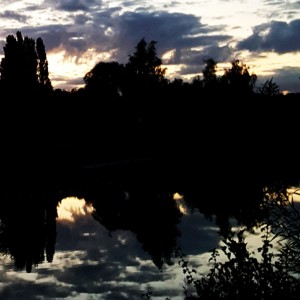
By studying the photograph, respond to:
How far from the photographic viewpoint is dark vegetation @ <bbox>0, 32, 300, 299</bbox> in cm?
2553

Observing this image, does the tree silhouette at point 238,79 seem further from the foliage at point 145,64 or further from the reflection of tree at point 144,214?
the reflection of tree at point 144,214

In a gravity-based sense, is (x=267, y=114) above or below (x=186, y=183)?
above

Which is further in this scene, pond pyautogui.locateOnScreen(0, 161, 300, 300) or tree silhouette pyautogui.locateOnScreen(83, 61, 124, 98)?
tree silhouette pyautogui.locateOnScreen(83, 61, 124, 98)

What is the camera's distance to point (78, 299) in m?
15.2

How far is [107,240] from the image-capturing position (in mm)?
25172

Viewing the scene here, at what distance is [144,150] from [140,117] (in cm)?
949

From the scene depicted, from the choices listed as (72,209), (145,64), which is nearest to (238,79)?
(145,64)

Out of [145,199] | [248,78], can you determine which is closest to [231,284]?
[145,199]

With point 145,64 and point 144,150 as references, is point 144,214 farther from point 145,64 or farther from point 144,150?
point 145,64

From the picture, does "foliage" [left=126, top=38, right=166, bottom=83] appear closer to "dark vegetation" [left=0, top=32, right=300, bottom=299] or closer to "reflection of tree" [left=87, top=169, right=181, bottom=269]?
"dark vegetation" [left=0, top=32, right=300, bottom=299]

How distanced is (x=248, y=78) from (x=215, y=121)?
19723 mm

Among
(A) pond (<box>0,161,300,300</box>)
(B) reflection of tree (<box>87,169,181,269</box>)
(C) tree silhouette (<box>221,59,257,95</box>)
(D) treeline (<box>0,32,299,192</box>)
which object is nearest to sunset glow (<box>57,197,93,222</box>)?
(A) pond (<box>0,161,300,300</box>)

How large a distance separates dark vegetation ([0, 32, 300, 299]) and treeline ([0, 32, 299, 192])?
0.49ft

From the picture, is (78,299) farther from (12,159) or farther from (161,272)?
(12,159)
